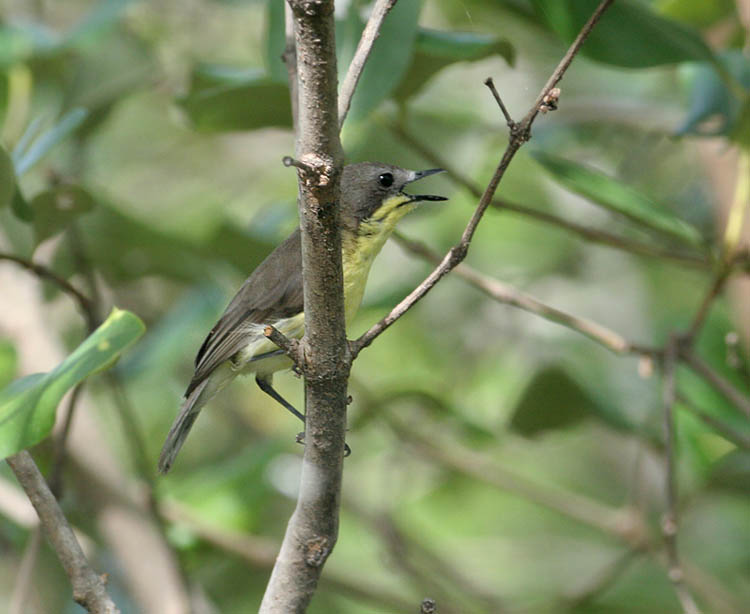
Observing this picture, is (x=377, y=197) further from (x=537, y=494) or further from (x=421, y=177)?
(x=537, y=494)

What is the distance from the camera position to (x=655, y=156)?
604 cm

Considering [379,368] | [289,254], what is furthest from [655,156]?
[289,254]

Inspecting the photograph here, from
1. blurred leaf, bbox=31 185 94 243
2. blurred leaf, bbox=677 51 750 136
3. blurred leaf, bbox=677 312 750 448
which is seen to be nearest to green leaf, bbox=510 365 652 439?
blurred leaf, bbox=677 312 750 448

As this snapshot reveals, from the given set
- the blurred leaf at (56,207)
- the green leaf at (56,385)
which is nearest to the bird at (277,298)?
the blurred leaf at (56,207)

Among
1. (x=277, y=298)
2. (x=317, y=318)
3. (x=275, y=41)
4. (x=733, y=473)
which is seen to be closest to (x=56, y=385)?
Answer: (x=317, y=318)

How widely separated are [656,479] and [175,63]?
11.8 ft

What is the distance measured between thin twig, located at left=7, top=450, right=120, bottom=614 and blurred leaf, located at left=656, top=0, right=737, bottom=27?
2.85 meters

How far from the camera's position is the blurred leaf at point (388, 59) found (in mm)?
3002

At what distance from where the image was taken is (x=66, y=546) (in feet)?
7.19

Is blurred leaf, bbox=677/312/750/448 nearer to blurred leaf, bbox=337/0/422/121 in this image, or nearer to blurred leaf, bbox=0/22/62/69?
blurred leaf, bbox=337/0/422/121

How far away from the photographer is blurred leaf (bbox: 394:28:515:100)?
3.19 metres

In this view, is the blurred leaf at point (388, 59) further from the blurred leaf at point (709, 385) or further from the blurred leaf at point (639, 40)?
the blurred leaf at point (709, 385)

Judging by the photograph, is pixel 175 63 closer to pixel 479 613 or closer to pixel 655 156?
pixel 655 156

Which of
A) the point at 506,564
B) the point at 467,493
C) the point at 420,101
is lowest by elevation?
the point at 467,493
